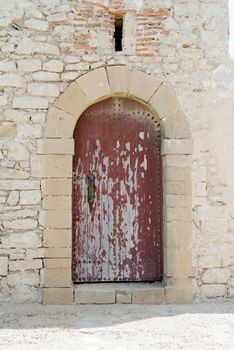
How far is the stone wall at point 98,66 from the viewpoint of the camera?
4.40m

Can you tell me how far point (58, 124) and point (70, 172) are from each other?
0.53m

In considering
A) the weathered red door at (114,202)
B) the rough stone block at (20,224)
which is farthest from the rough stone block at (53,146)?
the rough stone block at (20,224)

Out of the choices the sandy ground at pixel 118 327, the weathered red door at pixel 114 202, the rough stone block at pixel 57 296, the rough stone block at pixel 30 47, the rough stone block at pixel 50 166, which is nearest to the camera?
the sandy ground at pixel 118 327

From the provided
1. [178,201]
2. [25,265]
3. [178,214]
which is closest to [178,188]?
[178,201]

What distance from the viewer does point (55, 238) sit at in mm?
4387

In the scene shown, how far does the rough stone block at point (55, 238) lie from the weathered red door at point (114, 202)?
10.7 inches

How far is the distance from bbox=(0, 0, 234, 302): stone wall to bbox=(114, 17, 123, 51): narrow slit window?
0.11m

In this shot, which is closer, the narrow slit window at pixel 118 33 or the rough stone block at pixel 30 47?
the rough stone block at pixel 30 47

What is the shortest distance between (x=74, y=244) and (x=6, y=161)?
118 cm

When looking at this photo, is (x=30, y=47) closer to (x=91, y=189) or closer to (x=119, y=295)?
(x=91, y=189)

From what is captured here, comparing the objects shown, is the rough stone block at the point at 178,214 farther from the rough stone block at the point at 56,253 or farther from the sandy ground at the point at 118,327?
the rough stone block at the point at 56,253

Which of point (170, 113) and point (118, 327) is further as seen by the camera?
point (170, 113)

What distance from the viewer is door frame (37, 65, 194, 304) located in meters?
4.38

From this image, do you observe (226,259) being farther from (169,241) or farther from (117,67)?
(117,67)
